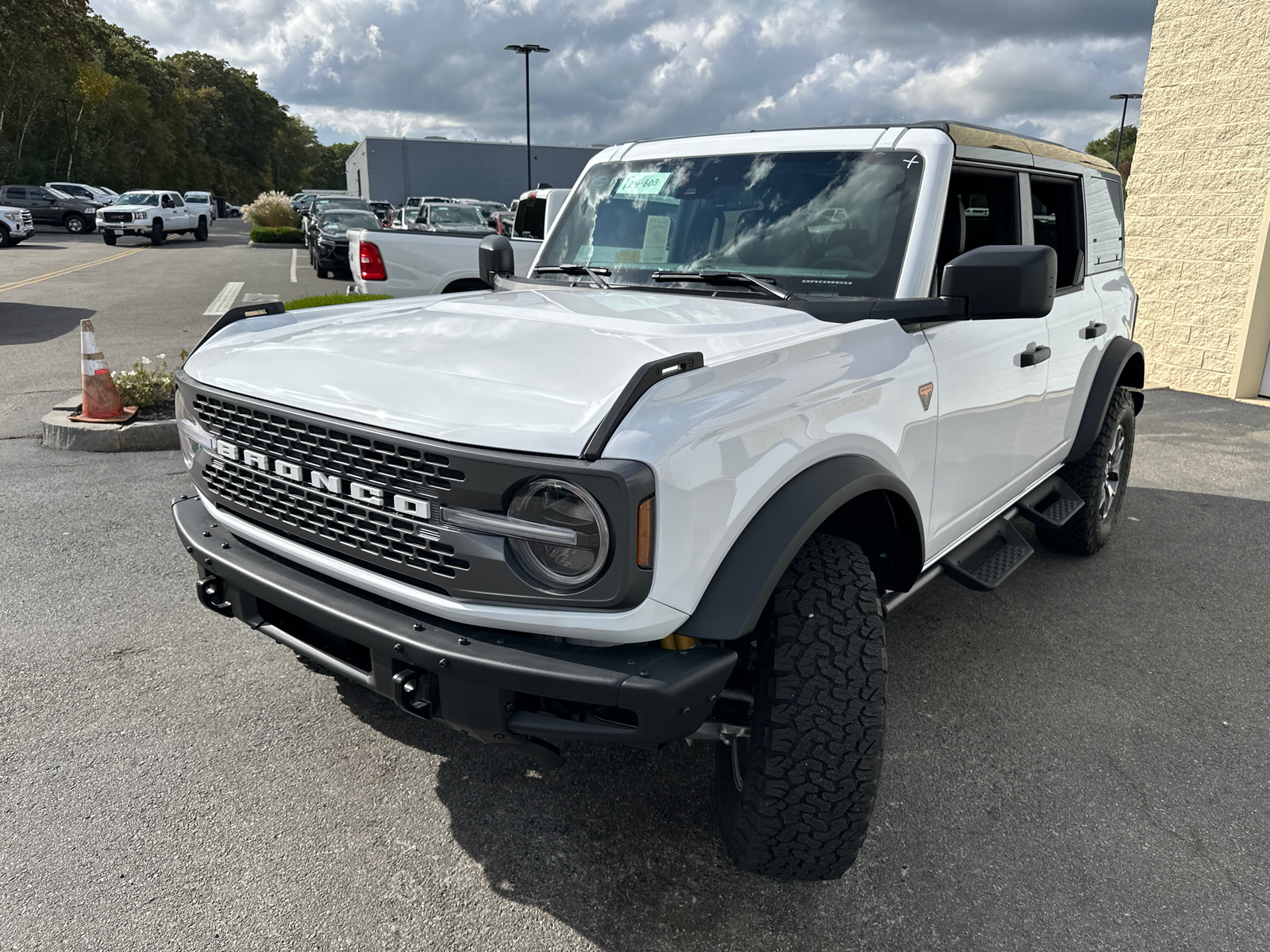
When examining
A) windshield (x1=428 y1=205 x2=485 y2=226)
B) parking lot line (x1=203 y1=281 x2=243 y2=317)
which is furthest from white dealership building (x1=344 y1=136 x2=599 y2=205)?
parking lot line (x1=203 y1=281 x2=243 y2=317)

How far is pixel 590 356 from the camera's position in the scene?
220 cm

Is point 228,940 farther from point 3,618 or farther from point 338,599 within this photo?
point 3,618

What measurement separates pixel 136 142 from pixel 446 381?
84272 mm

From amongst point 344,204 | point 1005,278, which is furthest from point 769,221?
point 344,204

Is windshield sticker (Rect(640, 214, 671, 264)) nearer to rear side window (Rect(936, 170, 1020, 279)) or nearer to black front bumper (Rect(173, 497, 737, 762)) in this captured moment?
rear side window (Rect(936, 170, 1020, 279))

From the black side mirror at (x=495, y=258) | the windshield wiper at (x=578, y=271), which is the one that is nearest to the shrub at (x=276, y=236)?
the black side mirror at (x=495, y=258)

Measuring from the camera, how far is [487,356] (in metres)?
2.26

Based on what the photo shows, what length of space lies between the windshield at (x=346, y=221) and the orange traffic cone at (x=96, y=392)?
15224 millimetres

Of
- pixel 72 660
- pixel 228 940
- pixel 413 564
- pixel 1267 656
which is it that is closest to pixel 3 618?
pixel 72 660

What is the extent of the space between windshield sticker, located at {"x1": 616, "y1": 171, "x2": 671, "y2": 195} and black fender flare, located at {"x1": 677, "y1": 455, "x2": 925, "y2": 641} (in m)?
1.66

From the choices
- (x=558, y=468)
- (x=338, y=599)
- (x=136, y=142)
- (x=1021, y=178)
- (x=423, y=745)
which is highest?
(x=136, y=142)

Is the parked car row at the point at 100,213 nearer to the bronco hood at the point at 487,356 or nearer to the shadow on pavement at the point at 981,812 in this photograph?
the bronco hood at the point at 487,356

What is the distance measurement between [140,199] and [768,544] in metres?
37.2

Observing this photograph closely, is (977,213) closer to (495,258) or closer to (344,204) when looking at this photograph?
(495,258)
